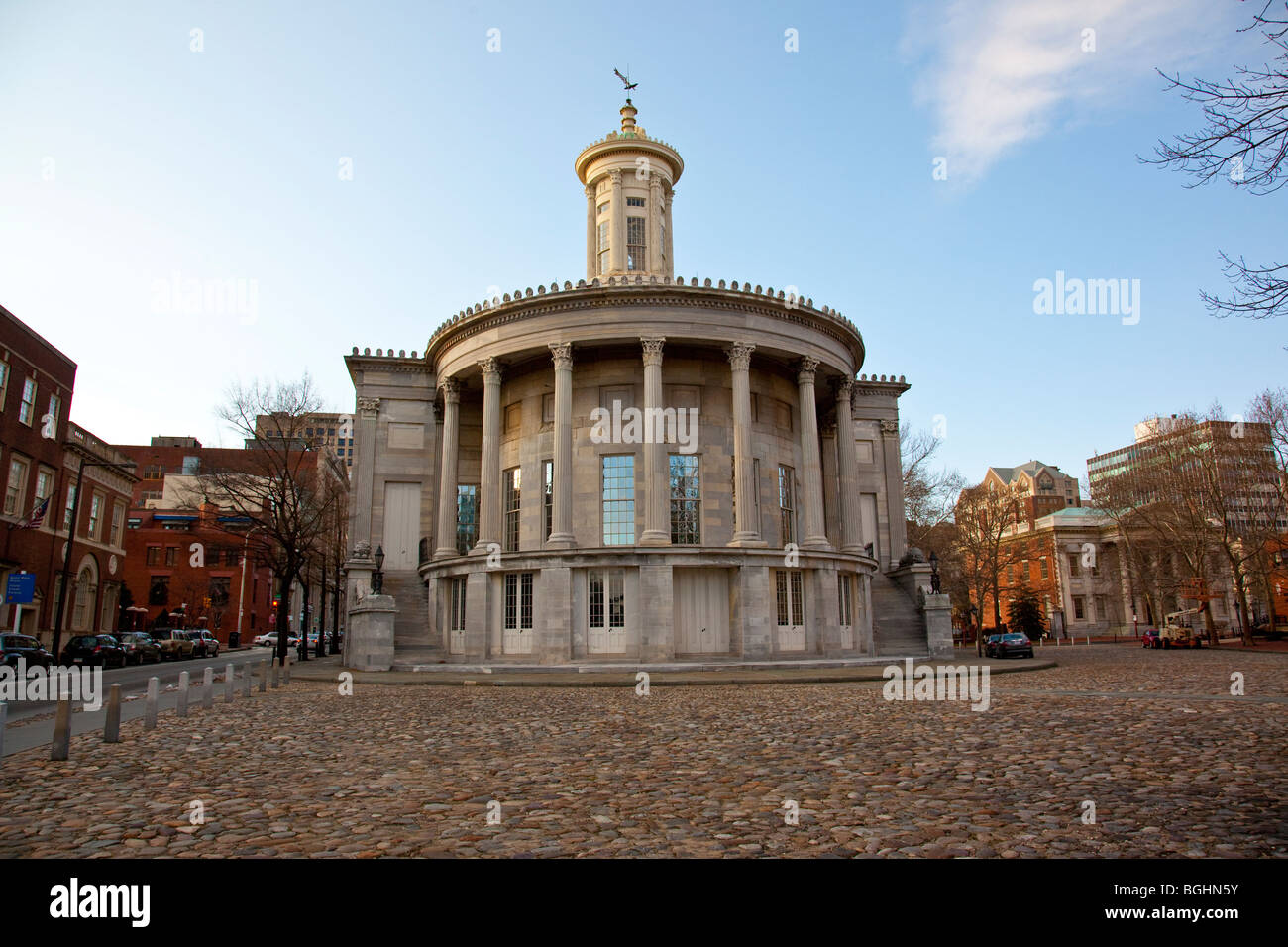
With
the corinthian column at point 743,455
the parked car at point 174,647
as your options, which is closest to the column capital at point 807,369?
the corinthian column at point 743,455

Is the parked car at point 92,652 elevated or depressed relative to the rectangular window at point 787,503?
depressed

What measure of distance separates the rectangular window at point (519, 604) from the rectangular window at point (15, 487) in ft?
89.9

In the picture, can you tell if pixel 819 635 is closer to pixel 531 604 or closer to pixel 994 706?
pixel 531 604

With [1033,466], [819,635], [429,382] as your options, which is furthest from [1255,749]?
[1033,466]

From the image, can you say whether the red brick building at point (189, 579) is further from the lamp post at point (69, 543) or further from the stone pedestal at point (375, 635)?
the stone pedestal at point (375, 635)

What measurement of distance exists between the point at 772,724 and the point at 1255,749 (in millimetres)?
6465

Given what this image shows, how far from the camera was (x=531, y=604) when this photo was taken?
3212cm

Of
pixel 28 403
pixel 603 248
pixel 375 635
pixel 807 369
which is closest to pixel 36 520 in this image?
pixel 28 403

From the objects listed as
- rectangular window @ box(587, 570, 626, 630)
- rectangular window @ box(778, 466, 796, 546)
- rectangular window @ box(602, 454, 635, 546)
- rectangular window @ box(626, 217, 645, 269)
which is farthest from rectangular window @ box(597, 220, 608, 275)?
rectangular window @ box(587, 570, 626, 630)

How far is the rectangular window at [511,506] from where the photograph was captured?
35.6 m

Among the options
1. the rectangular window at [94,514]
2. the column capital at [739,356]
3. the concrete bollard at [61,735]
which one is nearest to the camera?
the concrete bollard at [61,735]

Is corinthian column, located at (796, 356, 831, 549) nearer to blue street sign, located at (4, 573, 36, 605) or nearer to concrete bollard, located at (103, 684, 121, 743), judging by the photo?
concrete bollard, located at (103, 684, 121, 743)

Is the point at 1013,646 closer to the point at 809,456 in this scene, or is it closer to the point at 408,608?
the point at 809,456

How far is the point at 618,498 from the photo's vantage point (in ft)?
110
